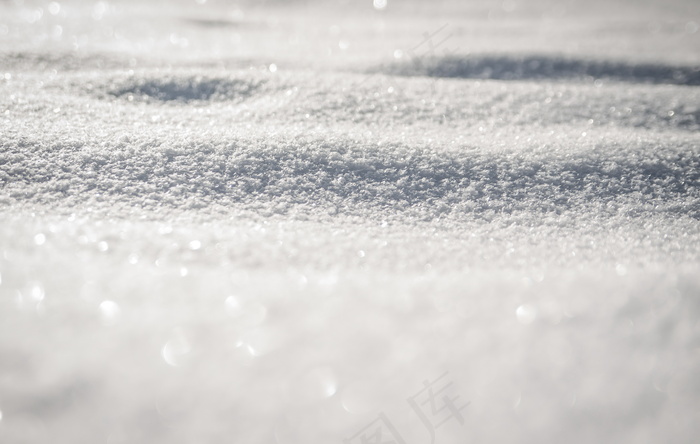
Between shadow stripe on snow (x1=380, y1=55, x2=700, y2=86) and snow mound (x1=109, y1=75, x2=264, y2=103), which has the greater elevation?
shadow stripe on snow (x1=380, y1=55, x2=700, y2=86)

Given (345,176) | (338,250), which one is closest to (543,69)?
(345,176)

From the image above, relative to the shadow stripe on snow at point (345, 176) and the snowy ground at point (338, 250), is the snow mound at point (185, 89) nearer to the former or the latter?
the snowy ground at point (338, 250)

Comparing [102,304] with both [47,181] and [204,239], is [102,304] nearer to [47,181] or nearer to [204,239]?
[204,239]

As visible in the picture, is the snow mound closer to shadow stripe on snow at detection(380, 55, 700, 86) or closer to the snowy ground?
the snowy ground

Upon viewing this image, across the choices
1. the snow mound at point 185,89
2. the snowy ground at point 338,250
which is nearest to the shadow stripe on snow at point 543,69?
the snowy ground at point 338,250

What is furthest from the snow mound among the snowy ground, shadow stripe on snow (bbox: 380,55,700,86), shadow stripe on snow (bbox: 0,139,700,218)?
shadow stripe on snow (bbox: 380,55,700,86)

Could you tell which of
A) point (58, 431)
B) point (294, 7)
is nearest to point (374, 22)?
point (294, 7)
